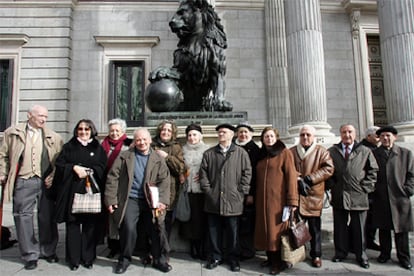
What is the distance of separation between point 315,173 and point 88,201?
3.02m

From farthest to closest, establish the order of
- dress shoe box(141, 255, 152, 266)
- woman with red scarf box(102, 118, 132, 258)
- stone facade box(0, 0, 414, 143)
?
stone facade box(0, 0, 414, 143), woman with red scarf box(102, 118, 132, 258), dress shoe box(141, 255, 152, 266)

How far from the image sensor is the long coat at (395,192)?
16.2ft

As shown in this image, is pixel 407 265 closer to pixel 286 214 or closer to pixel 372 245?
pixel 372 245

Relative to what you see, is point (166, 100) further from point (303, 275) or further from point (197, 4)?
point (303, 275)

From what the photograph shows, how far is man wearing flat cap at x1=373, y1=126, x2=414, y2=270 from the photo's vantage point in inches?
194

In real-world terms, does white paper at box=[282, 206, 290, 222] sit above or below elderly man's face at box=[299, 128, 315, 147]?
below

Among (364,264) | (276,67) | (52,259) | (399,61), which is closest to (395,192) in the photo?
(364,264)

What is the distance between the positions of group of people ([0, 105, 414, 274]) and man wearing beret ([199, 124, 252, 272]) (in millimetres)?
14

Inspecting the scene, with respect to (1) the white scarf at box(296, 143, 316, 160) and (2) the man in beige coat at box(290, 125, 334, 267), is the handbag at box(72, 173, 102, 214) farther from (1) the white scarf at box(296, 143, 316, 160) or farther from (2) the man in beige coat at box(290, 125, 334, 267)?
(1) the white scarf at box(296, 143, 316, 160)

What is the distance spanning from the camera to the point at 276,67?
15.3 meters

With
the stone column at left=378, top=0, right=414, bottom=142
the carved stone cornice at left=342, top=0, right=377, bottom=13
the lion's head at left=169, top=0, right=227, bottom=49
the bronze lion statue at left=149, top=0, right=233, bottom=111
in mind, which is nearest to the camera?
the bronze lion statue at left=149, top=0, right=233, bottom=111

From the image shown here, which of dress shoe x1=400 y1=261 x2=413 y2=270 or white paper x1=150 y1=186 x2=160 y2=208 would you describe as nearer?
white paper x1=150 y1=186 x2=160 y2=208

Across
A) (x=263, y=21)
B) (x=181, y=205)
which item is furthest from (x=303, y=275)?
(x=263, y=21)

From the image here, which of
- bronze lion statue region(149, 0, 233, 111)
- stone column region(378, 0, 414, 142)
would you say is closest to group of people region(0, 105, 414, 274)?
bronze lion statue region(149, 0, 233, 111)
